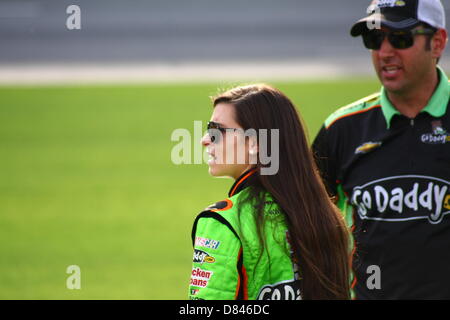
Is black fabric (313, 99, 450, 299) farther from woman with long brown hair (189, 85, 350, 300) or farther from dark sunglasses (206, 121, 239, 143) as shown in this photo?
dark sunglasses (206, 121, 239, 143)

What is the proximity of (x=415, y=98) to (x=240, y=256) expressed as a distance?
66.9 inches

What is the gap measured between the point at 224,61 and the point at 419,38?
807 inches

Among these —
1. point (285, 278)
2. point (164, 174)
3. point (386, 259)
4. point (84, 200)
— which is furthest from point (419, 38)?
point (164, 174)

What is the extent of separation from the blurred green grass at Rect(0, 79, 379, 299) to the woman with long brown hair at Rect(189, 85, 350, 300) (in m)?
4.30

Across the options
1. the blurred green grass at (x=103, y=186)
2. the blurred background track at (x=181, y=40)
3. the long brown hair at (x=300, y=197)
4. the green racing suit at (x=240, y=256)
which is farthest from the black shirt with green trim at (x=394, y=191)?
the blurred background track at (x=181, y=40)

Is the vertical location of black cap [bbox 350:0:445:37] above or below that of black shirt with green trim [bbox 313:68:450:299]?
above

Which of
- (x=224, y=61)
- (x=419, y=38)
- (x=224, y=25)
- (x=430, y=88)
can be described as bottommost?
(x=430, y=88)

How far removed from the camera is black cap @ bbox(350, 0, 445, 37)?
3844mm

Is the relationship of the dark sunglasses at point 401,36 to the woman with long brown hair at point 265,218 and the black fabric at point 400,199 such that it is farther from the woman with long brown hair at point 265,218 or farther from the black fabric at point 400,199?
the woman with long brown hair at point 265,218

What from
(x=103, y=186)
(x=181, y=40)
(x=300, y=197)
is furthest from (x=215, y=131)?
(x=181, y=40)

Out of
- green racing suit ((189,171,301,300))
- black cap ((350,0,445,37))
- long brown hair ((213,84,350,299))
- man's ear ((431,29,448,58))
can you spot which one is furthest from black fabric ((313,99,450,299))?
green racing suit ((189,171,301,300))

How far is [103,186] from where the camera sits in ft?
37.1

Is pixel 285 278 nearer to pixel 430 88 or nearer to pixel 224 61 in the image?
pixel 430 88
